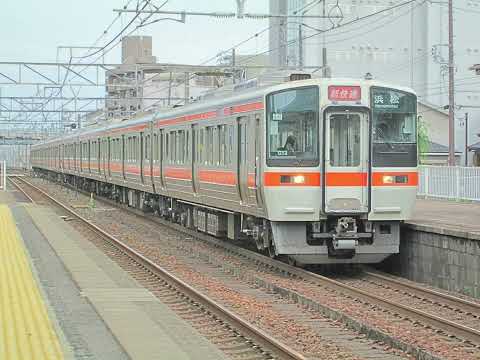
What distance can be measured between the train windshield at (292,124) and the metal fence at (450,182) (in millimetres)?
11264

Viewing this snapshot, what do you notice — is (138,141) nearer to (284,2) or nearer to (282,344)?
(282,344)

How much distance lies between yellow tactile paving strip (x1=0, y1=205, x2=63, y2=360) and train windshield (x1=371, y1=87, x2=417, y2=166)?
5.37 meters

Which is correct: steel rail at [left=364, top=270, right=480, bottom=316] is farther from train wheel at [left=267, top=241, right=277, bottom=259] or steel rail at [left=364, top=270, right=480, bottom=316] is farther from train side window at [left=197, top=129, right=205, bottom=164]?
A: train side window at [left=197, top=129, right=205, bottom=164]

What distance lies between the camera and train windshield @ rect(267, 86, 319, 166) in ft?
41.5

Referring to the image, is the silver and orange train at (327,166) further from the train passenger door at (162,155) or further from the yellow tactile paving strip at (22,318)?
the train passenger door at (162,155)

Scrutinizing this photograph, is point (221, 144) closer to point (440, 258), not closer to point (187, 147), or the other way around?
point (187, 147)

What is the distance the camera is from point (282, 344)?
311 inches

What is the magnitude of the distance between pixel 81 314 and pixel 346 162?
495 centimetres

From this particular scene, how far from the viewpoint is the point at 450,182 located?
24.3m

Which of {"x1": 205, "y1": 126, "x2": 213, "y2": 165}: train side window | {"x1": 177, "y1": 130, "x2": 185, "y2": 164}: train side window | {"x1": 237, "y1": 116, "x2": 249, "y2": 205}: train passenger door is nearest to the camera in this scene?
{"x1": 237, "y1": 116, "x2": 249, "y2": 205}: train passenger door

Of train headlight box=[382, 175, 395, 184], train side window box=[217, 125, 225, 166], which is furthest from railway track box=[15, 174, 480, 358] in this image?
train side window box=[217, 125, 225, 166]

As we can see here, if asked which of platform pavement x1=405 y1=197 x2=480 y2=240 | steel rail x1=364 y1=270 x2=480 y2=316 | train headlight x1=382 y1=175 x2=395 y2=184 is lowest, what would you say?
steel rail x1=364 y1=270 x2=480 y2=316

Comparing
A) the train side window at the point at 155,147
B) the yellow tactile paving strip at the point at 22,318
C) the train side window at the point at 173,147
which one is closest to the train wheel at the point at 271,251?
the yellow tactile paving strip at the point at 22,318

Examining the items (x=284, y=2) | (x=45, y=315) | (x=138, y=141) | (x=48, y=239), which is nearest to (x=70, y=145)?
(x=138, y=141)
